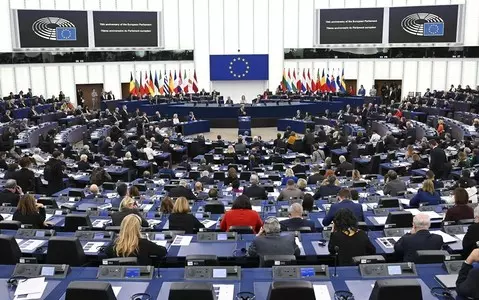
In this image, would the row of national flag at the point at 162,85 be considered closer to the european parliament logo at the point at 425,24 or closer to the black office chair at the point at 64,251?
the european parliament logo at the point at 425,24

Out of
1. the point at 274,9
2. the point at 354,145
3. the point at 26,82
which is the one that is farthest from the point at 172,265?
the point at 274,9

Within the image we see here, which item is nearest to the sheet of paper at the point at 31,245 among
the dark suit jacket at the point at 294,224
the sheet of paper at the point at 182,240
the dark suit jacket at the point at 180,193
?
the sheet of paper at the point at 182,240

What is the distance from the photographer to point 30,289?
5.57 m

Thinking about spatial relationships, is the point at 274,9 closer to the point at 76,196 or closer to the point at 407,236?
the point at 76,196

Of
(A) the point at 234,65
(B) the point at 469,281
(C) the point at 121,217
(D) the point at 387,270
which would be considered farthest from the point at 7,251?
(A) the point at 234,65

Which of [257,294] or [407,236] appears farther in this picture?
[407,236]

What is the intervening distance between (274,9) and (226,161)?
2426 centimetres

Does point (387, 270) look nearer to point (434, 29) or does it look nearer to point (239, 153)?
point (239, 153)

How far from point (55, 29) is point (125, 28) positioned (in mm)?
4723

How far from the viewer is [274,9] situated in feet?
129

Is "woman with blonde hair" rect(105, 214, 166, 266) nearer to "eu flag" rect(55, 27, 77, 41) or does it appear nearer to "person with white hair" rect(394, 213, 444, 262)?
"person with white hair" rect(394, 213, 444, 262)

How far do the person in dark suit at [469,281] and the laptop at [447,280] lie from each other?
1.36ft

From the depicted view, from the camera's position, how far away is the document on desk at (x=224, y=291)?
17.6ft

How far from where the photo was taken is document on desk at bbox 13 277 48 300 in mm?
Answer: 5410
